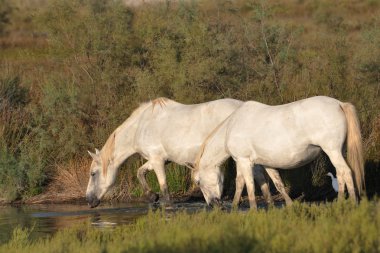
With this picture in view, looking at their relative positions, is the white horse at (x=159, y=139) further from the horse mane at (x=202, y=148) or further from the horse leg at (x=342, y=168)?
the horse leg at (x=342, y=168)

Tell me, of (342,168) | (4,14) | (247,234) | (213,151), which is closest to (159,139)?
(213,151)

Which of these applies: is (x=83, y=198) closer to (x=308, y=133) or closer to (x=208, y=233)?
(x=308, y=133)

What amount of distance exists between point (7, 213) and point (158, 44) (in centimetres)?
506

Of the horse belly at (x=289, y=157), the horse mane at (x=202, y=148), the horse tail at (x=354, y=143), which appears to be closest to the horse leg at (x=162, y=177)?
the horse mane at (x=202, y=148)

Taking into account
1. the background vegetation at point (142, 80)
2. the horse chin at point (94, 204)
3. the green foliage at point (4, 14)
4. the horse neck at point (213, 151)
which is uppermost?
the green foliage at point (4, 14)

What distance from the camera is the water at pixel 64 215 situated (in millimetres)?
12005

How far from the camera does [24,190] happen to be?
15.8 m

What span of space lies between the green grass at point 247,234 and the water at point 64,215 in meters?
2.47

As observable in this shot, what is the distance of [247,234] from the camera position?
7.61 meters

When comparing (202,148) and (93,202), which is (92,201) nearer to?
(93,202)

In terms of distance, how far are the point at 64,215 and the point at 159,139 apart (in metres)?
1.90

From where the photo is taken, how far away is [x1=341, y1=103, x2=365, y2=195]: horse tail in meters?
10.5

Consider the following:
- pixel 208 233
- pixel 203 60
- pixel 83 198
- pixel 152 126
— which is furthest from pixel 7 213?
pixel 208 233

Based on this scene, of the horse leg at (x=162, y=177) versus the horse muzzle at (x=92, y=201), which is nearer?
the horse leg at (x=162, y=177)
